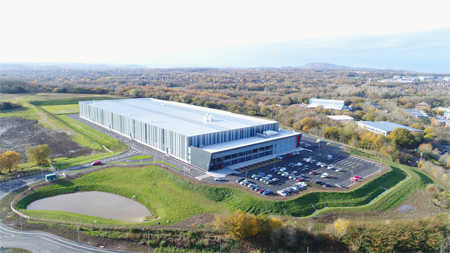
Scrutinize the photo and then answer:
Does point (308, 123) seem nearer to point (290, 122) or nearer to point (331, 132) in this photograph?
point (290, 122)

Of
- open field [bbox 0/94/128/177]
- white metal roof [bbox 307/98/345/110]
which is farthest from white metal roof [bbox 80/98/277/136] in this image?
white metal roof [bbox 307/98/345/110]

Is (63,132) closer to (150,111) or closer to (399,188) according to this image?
(150,111)

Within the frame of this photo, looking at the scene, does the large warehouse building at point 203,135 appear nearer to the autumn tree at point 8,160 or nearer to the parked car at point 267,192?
the parked car at point 267,192

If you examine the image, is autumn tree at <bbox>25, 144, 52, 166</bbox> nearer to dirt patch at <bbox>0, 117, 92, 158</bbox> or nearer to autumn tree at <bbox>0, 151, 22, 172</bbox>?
autumn tree at <bbox>0, 151, 22, 172</bbox>

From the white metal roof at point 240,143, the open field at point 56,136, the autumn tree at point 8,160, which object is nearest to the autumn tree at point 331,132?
the white metal roof at point 240,143

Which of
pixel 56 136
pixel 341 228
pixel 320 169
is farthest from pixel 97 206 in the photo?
pixel 56 136
